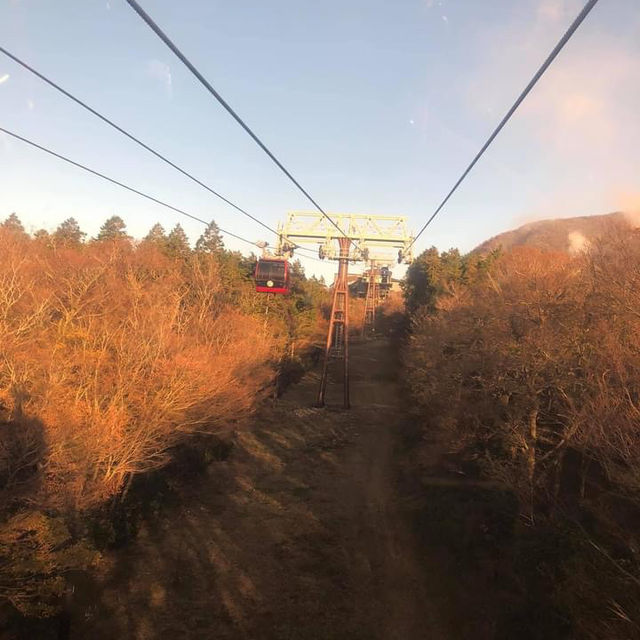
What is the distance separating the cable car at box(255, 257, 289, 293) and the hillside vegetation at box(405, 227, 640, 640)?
32.0 ft

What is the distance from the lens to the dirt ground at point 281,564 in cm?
1035

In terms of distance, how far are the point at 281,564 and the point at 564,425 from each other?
9.00 m

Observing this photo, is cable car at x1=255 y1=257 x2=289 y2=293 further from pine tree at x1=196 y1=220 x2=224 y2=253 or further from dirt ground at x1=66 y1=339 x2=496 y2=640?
pine tree at x1=196 y1=220 x2=224 y2=253

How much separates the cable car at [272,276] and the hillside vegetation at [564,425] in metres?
9.76

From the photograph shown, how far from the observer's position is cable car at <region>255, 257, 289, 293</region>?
24.2 meters

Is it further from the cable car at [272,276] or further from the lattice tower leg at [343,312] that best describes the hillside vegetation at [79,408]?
the lattice tower leg at [343,312]

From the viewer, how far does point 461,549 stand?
12.8 meters

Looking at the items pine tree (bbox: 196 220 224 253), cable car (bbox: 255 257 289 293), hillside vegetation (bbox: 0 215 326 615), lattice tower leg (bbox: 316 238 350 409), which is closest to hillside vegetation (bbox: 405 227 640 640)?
lattice tower leg (bbox: 316 238 350 409)

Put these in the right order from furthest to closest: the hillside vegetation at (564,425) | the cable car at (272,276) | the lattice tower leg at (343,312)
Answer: the lattice tower leg at (343,312) < the cable car at (272,276) < the hillside vegetation at (564,425)

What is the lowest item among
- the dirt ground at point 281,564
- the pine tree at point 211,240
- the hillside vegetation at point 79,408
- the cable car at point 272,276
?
the dirt ground at point 281,564

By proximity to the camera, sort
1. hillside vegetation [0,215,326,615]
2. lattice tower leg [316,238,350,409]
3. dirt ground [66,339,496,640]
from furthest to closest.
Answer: lattice tower leg [316,238,350,409]
dirt ground [66,339,496,640]
hillside vegetation [0,215,326,615]

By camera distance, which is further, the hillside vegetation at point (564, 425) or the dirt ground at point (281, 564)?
the dirt ground at point (281, 564)

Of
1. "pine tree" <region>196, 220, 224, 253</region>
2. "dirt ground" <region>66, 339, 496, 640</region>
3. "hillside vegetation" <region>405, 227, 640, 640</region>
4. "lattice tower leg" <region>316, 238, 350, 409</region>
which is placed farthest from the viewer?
"pine tree" <region>196, 220, 224, 253</region>

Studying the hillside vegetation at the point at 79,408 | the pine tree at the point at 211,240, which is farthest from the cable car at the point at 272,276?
the pine tree at the point at 211,240
